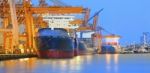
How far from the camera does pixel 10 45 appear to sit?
80875mm

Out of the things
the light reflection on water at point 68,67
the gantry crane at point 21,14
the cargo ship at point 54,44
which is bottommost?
the light reflection on water at point 68,67

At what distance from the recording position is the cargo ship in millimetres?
71625

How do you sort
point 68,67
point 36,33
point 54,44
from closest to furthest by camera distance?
point 68,67, point 54,44, point 36,33

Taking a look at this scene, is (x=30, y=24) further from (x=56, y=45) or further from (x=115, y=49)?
(x=115, y=49)

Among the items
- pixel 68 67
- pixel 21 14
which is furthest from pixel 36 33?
pixel 68 67

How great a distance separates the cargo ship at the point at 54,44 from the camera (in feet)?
235

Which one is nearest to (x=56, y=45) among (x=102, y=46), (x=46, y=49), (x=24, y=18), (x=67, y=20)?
(x=46, y=49)

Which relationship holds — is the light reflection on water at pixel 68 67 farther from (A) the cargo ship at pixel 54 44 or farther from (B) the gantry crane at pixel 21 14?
(B) the gantry crane at pixel 21 14

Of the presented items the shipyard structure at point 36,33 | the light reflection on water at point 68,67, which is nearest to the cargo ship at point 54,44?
the shipyard structure at point 36,33

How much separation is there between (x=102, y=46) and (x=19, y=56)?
3495 inches

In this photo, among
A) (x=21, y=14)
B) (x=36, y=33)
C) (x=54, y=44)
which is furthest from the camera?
(x=21, y=14)

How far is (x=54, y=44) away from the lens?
72.5 metres

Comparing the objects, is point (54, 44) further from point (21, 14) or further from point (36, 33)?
point (21, 14)

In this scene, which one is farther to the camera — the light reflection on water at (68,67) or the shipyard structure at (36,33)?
the shipyard structure at (36,33)
